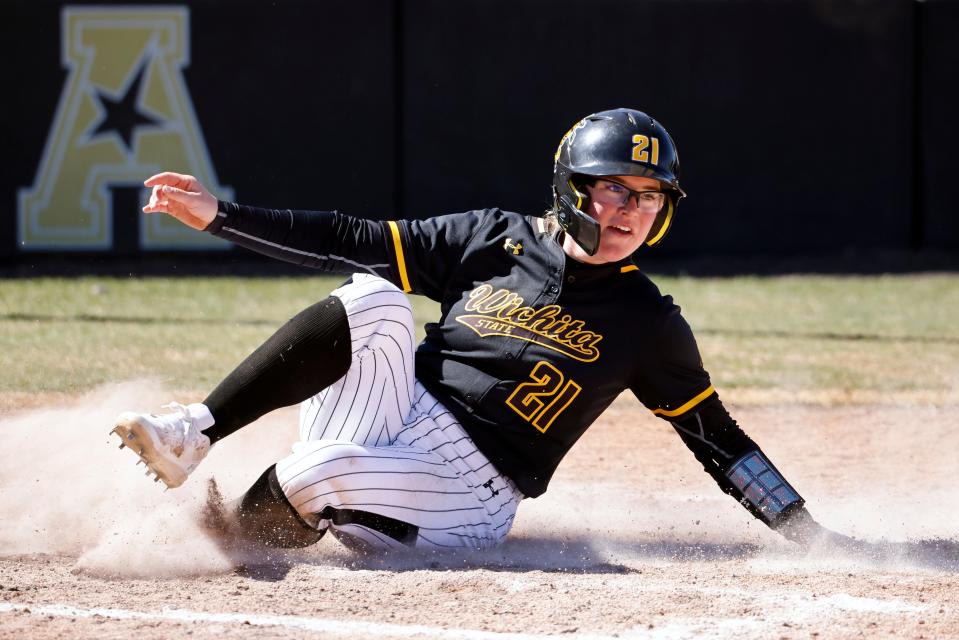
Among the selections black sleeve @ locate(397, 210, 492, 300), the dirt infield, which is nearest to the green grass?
the dirt infield

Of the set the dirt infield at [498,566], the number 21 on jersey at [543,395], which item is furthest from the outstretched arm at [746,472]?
the number 21 on jersey at [543,395]

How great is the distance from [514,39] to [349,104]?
1.65 m

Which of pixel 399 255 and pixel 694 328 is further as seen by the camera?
pixel 694 328

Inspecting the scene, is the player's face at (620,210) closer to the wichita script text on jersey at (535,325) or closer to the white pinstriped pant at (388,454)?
the wichita script text on jersey at (535,325)

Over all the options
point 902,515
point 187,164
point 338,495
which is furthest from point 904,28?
point 338,495

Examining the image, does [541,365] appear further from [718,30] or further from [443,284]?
[718,30]

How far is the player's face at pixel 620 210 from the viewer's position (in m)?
3.59

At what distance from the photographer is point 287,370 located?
340cm

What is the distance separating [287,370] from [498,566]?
80 cm

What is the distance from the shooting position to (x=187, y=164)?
11516 mm

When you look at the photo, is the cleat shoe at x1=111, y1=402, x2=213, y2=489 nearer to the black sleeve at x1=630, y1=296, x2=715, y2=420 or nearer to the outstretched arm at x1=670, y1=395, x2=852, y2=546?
the black sleeve at x1=630, y1=296, x2=715, y2=420

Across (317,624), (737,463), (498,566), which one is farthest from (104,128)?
(317,624)

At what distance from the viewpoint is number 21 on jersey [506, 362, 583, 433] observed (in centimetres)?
356

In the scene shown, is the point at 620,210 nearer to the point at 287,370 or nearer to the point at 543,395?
the point at 543,395
